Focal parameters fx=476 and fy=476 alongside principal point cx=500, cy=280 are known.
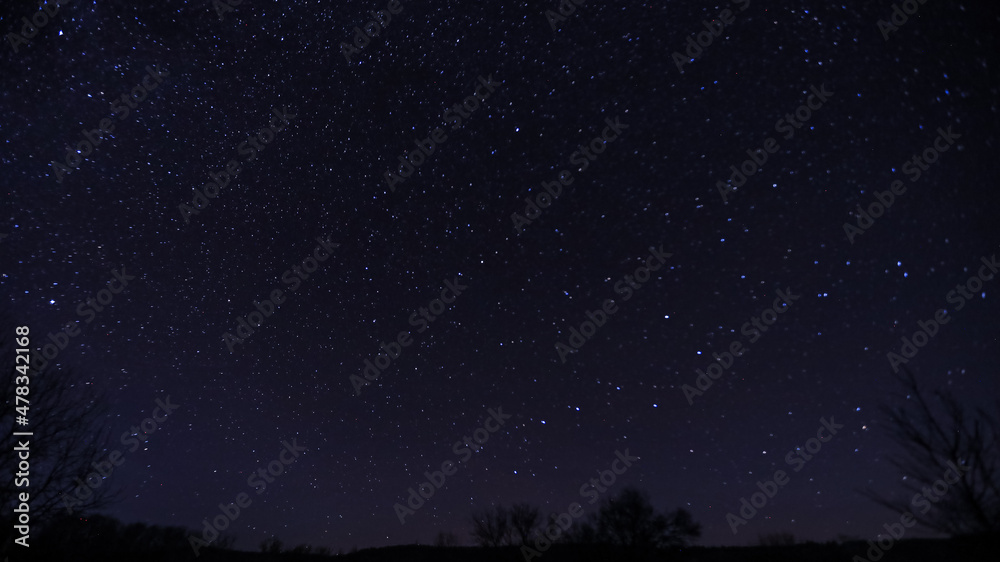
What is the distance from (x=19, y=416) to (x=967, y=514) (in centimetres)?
2353

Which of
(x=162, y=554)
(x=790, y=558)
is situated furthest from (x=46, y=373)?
(x=790, y=558)

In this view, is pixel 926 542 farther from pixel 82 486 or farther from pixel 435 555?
pixel 82 486

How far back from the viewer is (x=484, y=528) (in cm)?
4712

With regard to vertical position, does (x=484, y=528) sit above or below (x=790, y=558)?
above

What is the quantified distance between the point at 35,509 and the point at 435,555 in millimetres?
34128

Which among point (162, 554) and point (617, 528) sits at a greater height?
point (162, 554)

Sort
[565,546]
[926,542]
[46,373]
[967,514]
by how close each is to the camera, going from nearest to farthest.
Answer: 1. [967,514]
2. [46,373]
3. [926,542]
4. [565,546]

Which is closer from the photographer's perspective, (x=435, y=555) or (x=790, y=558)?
(x=790, y=558)

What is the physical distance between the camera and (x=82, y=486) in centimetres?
1277

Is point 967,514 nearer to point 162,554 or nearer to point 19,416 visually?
point 19,416

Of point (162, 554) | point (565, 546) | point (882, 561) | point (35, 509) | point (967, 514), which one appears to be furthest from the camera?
point (565, 546)

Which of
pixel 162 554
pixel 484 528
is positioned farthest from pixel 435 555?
pixel 162 554


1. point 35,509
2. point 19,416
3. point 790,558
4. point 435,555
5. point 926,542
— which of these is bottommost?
point 926,542

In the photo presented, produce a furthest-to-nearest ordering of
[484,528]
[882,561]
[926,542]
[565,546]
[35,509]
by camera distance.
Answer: [484,528], [565,546], [926,542], [882,561], [35,509]
